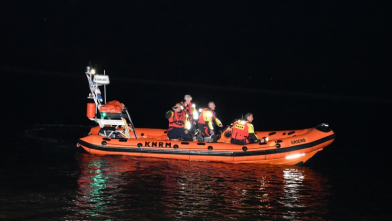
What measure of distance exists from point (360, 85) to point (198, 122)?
4022 cm

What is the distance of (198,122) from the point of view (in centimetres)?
996

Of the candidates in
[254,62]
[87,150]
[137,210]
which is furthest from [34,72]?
[137,210]

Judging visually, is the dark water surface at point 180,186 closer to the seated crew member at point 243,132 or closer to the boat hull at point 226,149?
the boat hull at point 226,149

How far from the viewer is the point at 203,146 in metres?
9.44

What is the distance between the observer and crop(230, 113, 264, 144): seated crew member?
9312 mm

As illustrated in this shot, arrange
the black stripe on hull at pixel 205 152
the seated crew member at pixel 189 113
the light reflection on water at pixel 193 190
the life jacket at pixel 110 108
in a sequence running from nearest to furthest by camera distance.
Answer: the light reflection on water at pixel 193 190 < the black stripe on hull at pixel 205 152 < the seated crew member at pixel 189 113 < the life jacket at pixel 110 108

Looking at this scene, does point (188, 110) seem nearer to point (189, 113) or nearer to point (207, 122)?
point (189, 113)

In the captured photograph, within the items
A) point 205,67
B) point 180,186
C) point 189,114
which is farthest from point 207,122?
point 205,67

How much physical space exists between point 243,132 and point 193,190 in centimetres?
239

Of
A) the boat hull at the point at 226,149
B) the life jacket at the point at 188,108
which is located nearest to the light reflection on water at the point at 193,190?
the boat hull at the point at 226,149

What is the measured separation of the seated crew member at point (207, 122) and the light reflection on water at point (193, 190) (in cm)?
75

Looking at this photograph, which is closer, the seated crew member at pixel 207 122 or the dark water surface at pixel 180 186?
the dark water surface at pixel 180 186

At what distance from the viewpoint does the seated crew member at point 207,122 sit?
9836 millimetres

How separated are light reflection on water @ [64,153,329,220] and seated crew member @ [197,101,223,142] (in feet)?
2.47
